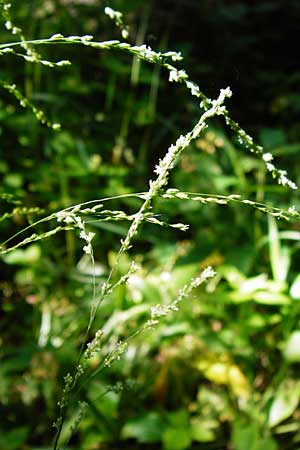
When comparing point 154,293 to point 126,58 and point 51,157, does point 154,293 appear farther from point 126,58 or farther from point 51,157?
point 126,58

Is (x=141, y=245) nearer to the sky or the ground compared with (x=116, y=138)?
nearer to the ground

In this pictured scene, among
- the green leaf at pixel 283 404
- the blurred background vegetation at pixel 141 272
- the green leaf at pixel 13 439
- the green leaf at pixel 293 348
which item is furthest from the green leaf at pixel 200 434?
the green leaf at pixel 13 439

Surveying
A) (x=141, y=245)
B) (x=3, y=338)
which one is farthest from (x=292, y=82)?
(x=3, y=338)

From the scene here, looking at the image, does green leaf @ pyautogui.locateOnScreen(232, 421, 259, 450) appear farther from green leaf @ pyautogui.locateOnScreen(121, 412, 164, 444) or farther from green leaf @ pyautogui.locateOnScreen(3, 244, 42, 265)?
green leaf @ pyautogui.locateOnScreen(3, 244, 42, 265)

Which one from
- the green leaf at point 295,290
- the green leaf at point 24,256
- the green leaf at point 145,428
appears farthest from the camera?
the green leaf at point 24,256

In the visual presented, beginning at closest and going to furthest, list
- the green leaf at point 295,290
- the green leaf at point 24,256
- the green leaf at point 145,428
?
1. the green leaf at point 295,290
2. the green leaf at point 145,428
3. the green leaf at point 24,256

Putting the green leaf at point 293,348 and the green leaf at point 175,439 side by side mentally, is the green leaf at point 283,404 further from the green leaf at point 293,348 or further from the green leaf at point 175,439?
the green leaf at point 175,439

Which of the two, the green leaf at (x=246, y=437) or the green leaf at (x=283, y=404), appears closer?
the green leaf at (x=246, y=437)

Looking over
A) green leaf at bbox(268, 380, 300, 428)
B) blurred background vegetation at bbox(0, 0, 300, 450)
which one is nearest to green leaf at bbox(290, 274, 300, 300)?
blurred background vegetation at bbox(0, 0, 300, 450)
